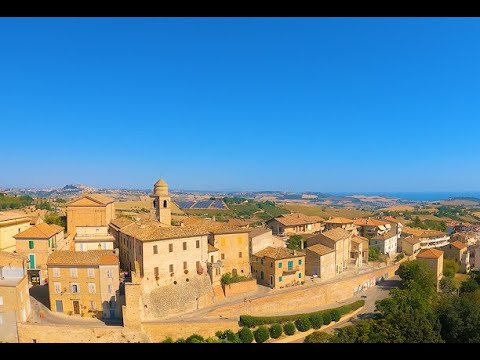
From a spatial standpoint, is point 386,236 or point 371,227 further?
point 371,227

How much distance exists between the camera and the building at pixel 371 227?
50969 mm

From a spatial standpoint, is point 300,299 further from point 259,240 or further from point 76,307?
point 76,307

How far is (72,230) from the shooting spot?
33.6 meters

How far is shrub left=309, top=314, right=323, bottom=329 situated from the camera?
26.7m

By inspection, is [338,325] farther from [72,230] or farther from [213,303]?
[72,230]

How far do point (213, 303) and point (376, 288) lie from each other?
58.0 ft

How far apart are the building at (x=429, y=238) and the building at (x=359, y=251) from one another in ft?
40.5

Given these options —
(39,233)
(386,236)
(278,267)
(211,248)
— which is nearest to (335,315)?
(278,267)

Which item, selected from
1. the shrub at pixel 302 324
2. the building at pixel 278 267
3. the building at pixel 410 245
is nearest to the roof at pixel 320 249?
the building at pixel 278 267

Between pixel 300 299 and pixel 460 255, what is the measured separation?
1152 inches

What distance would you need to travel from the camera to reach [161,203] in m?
33.0

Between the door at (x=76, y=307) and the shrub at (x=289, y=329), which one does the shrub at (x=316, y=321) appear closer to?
the shrub at (x=289, y=329)

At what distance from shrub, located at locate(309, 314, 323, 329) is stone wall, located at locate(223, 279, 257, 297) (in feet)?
16.3
